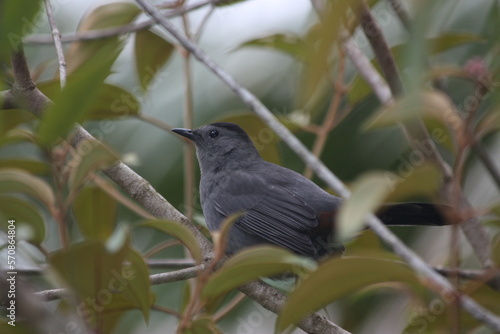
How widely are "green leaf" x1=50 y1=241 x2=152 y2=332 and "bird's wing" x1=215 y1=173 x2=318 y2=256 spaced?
1.67 meters

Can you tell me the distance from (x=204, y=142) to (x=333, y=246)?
1232mm

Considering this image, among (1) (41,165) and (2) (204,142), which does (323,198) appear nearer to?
(2) (204,142)

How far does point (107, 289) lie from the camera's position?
5.80 feet

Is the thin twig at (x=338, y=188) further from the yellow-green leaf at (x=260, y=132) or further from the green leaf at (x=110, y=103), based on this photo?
the yellow-green leaf at (x=260, y=132)

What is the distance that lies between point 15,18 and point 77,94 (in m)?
0.23

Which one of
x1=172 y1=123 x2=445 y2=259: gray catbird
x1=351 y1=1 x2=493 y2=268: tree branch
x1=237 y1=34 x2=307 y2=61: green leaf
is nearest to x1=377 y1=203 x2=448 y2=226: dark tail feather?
x1=172 y1=123 x2=445 y2=259: gray catbird

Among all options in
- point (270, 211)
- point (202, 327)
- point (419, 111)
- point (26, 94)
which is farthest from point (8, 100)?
point (270, 211)

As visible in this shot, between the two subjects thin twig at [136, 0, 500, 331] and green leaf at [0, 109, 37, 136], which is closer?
thin twig at [136, 0, 500, 331]

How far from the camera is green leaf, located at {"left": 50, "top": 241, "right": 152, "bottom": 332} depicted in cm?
159

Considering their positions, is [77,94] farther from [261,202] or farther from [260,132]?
[261,202]

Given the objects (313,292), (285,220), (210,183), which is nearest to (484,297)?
(313,292)

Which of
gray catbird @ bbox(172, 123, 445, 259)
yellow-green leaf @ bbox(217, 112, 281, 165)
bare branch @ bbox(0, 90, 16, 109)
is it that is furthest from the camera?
gray catbird @ bbox(172, 123, 445, 259)

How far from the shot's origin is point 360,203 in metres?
1.24

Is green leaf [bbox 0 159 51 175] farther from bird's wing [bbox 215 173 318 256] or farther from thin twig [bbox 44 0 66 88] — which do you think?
bird's wing [bbox 215 173 318 256]
